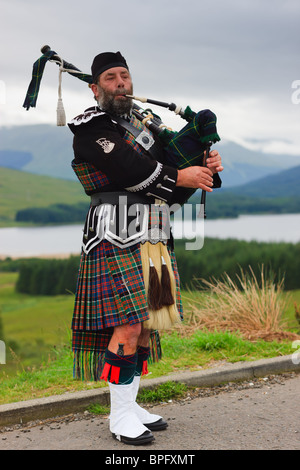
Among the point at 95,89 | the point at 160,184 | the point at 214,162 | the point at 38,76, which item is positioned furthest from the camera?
the point at 38,76

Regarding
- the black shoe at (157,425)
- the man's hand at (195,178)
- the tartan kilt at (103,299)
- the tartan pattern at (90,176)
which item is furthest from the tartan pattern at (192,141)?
the black shoe at (157,425)

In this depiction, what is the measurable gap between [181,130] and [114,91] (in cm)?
43

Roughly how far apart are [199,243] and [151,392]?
1.22m

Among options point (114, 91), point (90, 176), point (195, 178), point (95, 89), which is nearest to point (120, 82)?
point (114, 91)

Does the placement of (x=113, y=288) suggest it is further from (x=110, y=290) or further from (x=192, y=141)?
(x=192, y=141)

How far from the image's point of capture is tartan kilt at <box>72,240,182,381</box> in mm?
3014

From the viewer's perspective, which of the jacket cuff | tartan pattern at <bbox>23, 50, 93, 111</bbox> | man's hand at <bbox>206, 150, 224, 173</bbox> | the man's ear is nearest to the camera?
the jacket cuff

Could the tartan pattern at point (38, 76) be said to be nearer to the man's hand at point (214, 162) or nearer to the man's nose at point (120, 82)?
the man's nose at point (120, 82)

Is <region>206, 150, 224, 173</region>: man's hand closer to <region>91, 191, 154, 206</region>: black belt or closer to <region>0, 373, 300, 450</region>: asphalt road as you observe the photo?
<region>91, 191, 154, 206</region>: black belt

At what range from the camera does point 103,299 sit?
3070 mm

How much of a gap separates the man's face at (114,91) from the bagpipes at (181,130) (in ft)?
0.16

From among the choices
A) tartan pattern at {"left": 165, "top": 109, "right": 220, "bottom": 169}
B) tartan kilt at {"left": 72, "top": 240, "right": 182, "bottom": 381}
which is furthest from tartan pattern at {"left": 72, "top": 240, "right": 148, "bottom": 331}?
tartan pattern at {"left": 165, "top": 109, "right": 220, "bottom": 169}

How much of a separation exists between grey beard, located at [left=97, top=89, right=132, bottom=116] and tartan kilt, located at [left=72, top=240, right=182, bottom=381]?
700 mm
